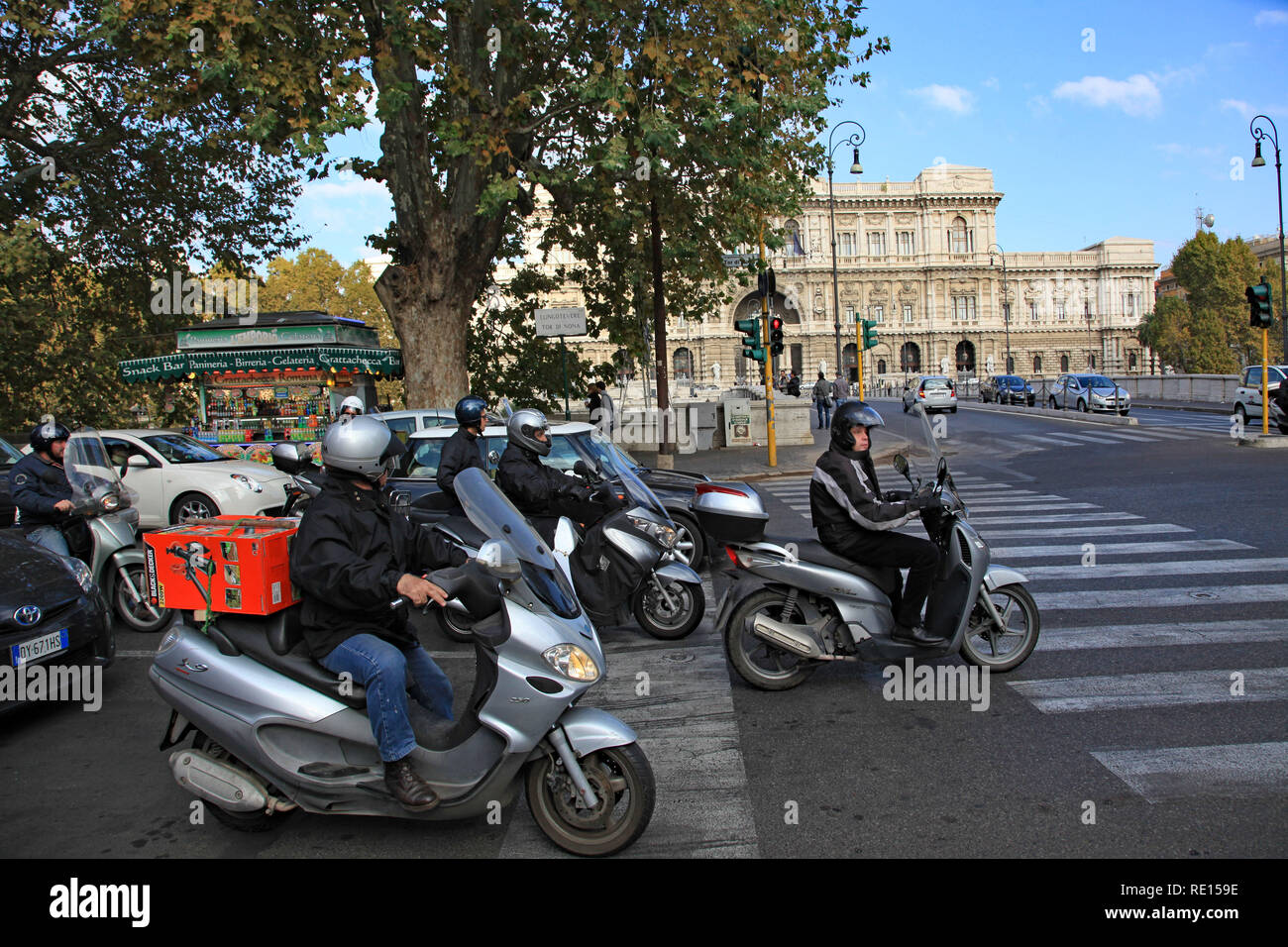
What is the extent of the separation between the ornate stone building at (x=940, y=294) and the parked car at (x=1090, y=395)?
45714mm

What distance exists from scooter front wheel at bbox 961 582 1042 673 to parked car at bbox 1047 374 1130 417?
116ft

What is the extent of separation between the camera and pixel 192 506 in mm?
12250

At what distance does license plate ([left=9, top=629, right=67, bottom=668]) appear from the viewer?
545 cm

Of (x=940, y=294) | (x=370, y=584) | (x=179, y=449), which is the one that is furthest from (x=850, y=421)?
(x=940, y=294)

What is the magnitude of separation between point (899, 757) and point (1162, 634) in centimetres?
300

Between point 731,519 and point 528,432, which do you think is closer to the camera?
point 731,519

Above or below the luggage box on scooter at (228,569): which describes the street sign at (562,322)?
above

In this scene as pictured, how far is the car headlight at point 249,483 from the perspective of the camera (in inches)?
482

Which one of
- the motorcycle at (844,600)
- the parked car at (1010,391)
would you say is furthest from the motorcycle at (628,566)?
the parked car at (1010,391)

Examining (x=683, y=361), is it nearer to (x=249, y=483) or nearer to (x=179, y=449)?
(x=179, y=449)

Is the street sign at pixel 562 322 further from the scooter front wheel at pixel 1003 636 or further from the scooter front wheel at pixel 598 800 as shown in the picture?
the scooter front wheel at pixel 598 800

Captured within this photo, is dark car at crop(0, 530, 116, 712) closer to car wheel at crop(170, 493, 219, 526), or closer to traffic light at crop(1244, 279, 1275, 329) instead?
car wheel at crop(170, 493, 219, 526)
